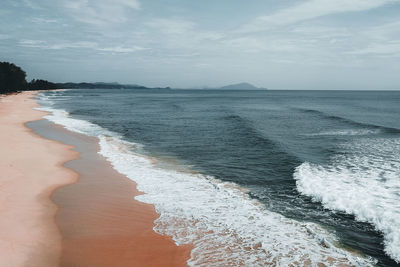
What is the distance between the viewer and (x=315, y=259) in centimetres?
669

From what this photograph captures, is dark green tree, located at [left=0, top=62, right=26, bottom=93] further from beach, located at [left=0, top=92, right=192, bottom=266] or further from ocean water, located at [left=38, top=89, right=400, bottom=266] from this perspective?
beach, located at [left=0, top=92, right=192, bottom=266]

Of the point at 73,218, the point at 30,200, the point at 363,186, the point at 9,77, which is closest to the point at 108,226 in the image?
the point at 73,218

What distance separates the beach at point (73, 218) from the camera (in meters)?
6.55

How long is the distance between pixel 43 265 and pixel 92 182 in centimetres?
564

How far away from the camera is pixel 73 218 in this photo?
844 cm

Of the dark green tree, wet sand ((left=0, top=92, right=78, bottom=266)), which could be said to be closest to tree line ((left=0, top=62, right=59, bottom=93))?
the dark green tree

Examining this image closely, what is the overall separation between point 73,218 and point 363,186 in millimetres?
10613

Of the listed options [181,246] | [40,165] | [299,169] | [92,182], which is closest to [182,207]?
[181,246]

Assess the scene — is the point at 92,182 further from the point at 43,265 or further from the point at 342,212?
the point at 342,212

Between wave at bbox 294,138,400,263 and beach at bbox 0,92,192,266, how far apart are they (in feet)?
18.8

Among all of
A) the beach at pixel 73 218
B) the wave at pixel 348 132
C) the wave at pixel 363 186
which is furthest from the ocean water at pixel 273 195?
the wave at pixel 348 132

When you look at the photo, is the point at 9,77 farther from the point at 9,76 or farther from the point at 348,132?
the point at 348,132

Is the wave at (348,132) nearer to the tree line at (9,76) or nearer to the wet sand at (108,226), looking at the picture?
the wet sand at (108,226)

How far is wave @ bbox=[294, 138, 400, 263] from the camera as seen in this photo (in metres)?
8.80
